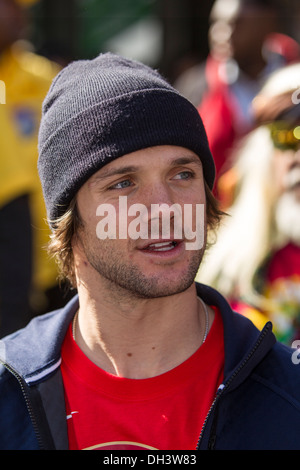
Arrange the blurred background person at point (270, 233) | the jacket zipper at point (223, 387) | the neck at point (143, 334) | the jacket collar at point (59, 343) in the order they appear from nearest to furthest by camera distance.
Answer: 1. the jacket zipper at point (223, 387)
2. the jacket collar at point (59, 343)
3. the neck at point (143, 334)
4. the blurred background person at point (270, 233)

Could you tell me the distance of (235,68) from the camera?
4.67 m

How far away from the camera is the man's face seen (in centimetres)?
199

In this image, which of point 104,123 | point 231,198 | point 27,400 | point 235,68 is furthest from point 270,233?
point 235,68

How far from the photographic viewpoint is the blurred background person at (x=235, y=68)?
4.27 meters

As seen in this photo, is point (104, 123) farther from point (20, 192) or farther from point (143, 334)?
point (20, 192)

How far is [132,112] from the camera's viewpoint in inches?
80.7

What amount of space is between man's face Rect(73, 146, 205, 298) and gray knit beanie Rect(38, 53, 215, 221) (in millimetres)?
42

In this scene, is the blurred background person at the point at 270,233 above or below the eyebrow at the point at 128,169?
below

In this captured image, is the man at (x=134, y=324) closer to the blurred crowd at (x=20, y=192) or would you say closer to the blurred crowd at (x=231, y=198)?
the blurred crowd at (x=231, y=198)

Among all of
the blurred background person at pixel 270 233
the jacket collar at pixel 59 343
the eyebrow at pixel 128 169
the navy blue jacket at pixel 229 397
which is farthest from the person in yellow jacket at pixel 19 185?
the eyebrow at pixel 128 169

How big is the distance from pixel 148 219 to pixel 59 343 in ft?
1.59

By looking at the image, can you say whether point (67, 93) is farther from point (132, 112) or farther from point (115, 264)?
point (115, 264)

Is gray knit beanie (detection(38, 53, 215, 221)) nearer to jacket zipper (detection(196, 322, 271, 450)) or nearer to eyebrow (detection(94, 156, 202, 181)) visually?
eyebrow (detection(94, 156, 202, 181))

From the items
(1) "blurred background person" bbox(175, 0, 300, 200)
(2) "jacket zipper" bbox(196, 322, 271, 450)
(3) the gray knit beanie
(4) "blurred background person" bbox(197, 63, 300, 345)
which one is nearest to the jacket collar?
(2) "jacket zipper" bbox(196, 322, 271, 450)
